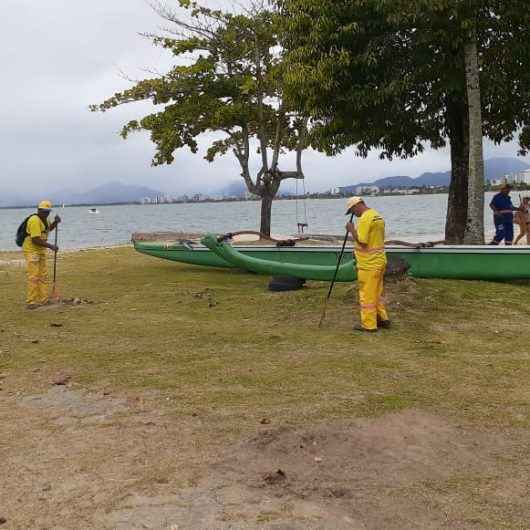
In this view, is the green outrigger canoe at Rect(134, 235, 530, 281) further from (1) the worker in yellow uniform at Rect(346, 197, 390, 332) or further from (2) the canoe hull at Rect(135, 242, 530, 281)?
(1) the worker in yellow uniform at Rect(346, 197, 390, 332)

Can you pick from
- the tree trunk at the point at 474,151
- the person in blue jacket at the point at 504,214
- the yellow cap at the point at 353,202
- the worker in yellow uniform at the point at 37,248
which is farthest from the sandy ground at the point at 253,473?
the person in blue jacket at the point at 504,214

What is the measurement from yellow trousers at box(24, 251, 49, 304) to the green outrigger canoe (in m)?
3.54

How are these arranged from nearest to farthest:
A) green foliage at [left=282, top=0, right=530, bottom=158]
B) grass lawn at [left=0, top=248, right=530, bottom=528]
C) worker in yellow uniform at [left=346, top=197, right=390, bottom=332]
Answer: grass lawn at [left=0, top=248, right=530, bottom=528], worker in yellow uniform at [left=346, top=197, right=390, bottom=332], green foliage at [left=282, top=0, right=530, bottom=158]

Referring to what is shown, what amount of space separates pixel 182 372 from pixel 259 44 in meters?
14.6

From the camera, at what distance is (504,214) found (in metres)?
15.0

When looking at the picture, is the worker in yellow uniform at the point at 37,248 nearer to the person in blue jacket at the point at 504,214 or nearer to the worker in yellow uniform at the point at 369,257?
the worker in yellow uniform at the point at 369,257

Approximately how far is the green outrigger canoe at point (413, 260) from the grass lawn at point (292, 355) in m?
0.32

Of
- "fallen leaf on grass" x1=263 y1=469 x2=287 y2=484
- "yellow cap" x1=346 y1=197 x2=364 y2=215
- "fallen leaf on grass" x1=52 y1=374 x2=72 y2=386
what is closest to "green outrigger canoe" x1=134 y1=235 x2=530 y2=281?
"yellow cap" x1=346 y1=197 x2=364 y2=215

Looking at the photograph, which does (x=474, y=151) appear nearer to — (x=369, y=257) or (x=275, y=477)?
(x=369, y=257)

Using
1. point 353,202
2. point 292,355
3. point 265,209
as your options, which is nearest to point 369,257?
point 353,202

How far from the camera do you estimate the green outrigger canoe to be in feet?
36.9

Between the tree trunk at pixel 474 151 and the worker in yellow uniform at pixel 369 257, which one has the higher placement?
the tree trunk at pixel 474 151

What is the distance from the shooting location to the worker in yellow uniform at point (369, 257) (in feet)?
26.0

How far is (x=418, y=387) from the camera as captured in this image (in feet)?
19.1
